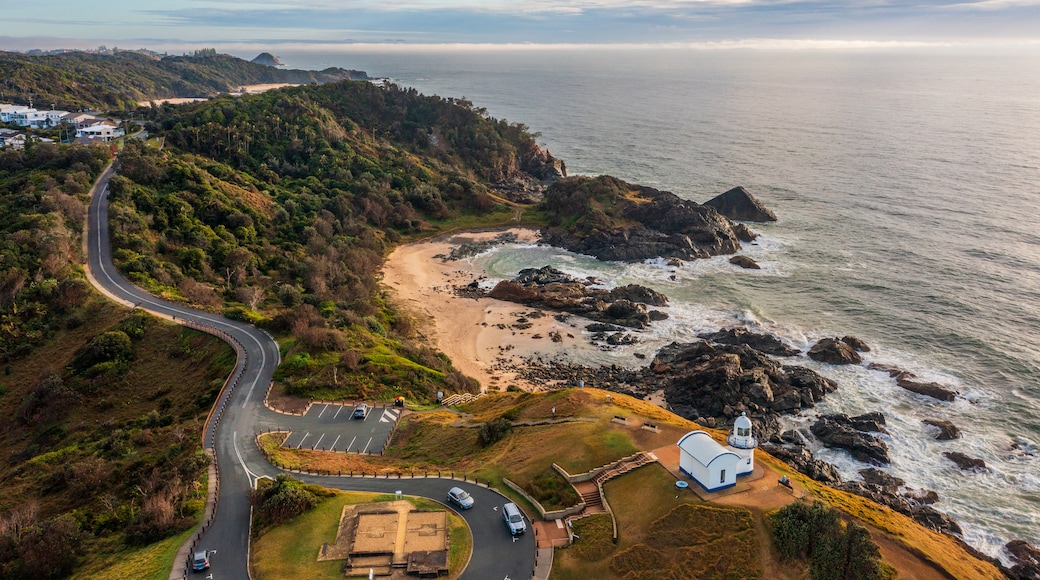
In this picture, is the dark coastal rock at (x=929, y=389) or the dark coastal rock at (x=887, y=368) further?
the dark coastal rock at (x=887, y=368)

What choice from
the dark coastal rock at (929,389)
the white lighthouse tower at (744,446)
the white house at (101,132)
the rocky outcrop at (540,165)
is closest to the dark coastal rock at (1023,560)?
the dark coastal rock at (929,389)

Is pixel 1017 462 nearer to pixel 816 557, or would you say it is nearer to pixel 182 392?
pixel 816 557

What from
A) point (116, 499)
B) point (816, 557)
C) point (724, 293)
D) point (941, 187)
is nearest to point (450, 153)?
point (724, 293)

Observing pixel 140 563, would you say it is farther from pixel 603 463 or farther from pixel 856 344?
pixel 856 344

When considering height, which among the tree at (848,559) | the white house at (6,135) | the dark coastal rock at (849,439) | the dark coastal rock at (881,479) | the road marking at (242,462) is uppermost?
the white house at (6,135)

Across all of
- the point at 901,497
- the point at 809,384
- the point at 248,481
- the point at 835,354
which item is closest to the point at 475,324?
the point at 809,384

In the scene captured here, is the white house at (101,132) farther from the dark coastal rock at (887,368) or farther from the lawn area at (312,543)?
the dark coastal rock at (887,368)
